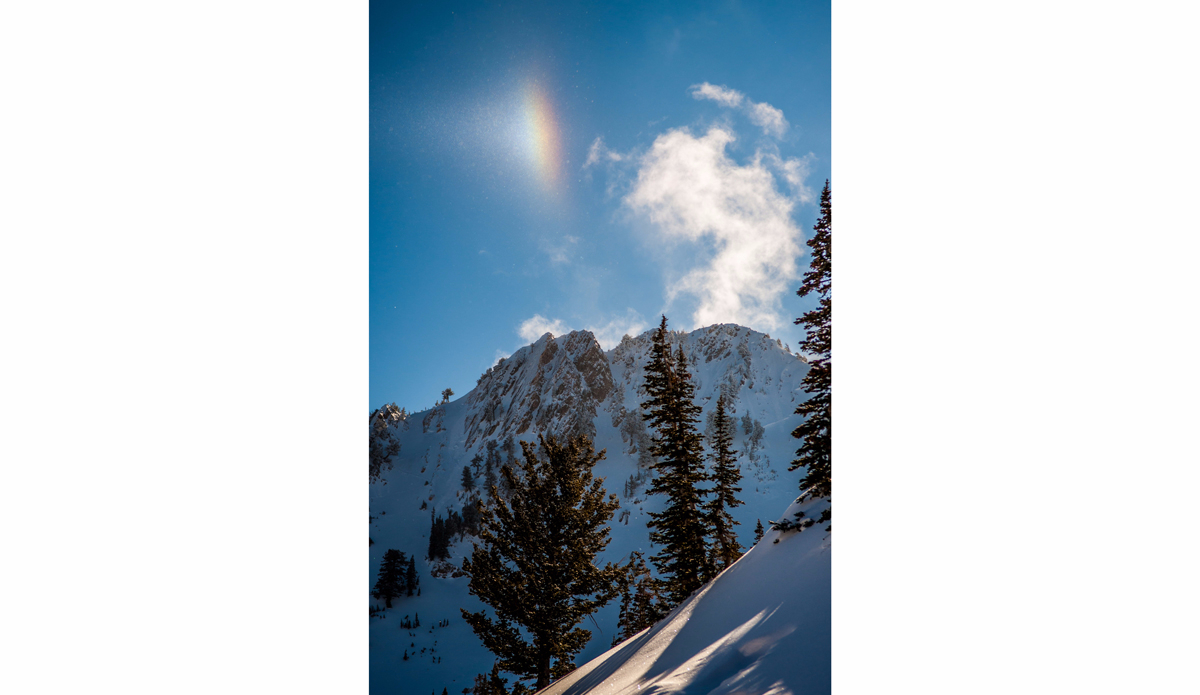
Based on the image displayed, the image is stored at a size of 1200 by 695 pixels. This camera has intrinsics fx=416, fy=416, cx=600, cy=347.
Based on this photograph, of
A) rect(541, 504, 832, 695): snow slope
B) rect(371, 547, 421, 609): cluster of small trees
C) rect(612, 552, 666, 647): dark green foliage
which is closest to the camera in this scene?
rect(541, 504, 832, 695): snow slope

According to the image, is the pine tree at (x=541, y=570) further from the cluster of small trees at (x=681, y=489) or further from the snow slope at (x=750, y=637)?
the snow slope at (x=750, y=637)

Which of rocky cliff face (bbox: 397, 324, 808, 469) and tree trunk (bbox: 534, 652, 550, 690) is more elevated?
rocky cliff face (bbox: 397, 324, 808, 469)

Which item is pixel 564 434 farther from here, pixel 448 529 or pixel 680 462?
pixel 680 462

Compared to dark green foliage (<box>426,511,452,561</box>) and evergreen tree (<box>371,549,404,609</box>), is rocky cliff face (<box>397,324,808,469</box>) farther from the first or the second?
evergreen tree (<box>371,549,404,609</box>)

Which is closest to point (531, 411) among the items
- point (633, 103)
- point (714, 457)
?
point (714, 457)

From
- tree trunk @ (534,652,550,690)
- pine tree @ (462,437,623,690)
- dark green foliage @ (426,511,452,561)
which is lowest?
dark green foliage @ (426,511,452,561)

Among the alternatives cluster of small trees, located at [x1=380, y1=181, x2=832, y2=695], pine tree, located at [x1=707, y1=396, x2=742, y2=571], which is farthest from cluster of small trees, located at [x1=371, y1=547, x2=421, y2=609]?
pine tree, located at [x1=707, y1=396, x2=742, y2=571]

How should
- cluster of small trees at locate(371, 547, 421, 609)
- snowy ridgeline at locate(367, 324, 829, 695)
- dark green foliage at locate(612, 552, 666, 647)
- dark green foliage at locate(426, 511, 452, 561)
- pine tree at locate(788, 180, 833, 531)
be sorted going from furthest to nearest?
dark green foliage at locate(426, 511, 452, 561) → cluster of small trees at locate(371, 547, 421, 609) → dark green foliage at locate(612, 552, 666, 647) → snowy ridgeline at locate(367, 324, 829, 695) → pine tree at locate(788, 180, 833, 531)
